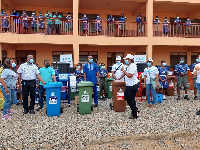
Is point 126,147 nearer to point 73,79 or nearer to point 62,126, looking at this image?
point 62,126

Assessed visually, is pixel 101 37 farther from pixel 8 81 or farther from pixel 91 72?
pixel 8 81

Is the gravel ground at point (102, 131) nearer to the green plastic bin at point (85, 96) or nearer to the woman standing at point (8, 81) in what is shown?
the green plastic bin at point (85, 96)

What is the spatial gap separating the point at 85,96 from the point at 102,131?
1.73 metres

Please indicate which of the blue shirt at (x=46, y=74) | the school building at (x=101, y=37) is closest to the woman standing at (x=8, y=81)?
the blue shirt at (x=46, y=74)

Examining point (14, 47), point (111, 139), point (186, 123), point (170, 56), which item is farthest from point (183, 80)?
point (14, 47)

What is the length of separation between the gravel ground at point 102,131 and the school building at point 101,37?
6.67 meters

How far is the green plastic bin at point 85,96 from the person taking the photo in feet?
18.4

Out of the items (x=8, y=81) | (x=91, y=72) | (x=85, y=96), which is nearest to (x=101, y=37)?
(x=91, y=72)

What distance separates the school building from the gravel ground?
262 inches

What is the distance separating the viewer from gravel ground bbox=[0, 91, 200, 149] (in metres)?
3.59

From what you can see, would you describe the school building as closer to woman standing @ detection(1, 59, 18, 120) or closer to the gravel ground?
woman standing @ detection(1, 59, 18, 120)

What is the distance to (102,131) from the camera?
4.15 metres

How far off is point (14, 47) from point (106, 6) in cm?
→ 773

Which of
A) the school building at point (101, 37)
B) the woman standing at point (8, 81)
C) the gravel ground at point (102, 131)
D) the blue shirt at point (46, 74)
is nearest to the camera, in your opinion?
the gravel ground at point (102, 131)
